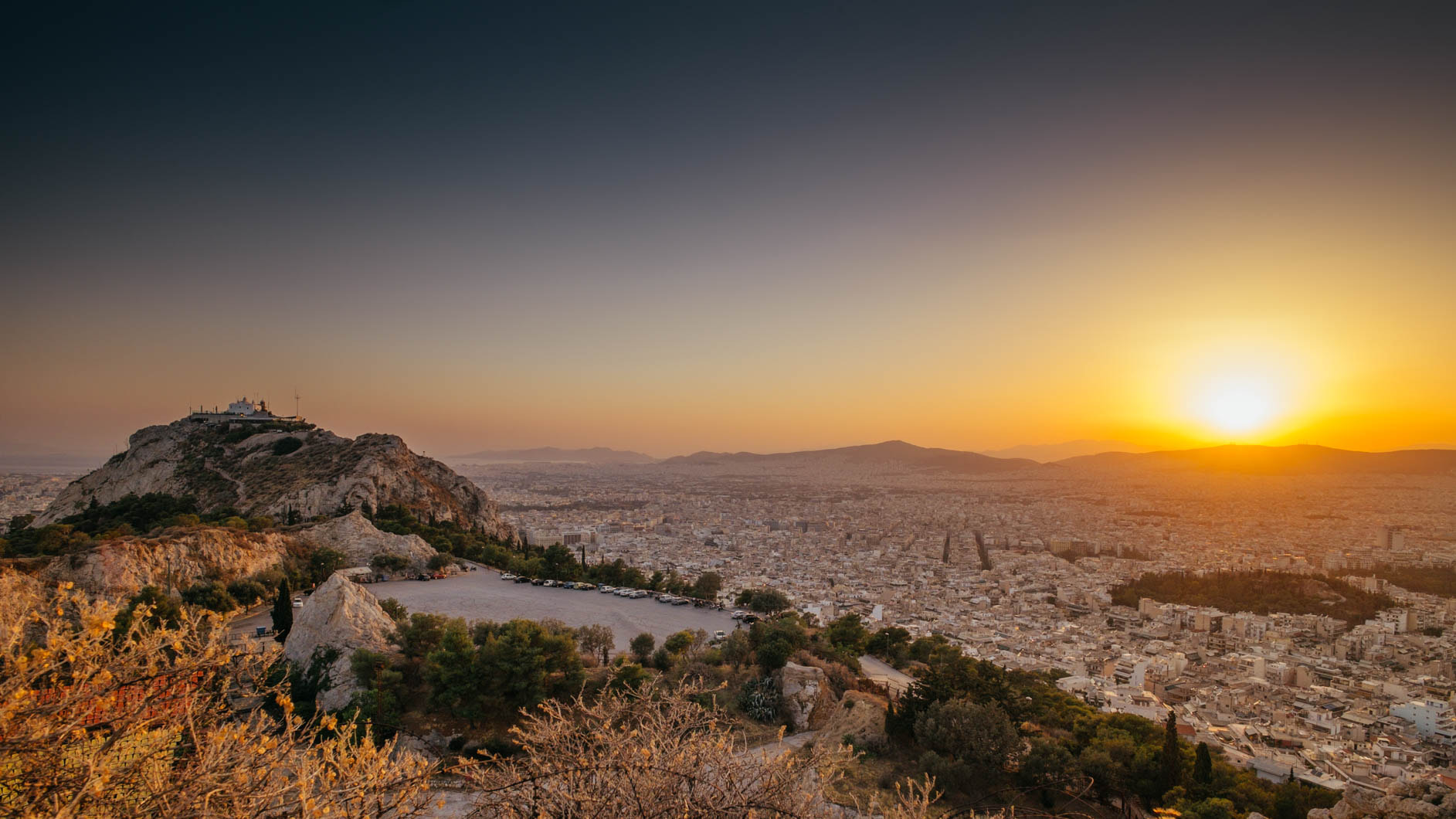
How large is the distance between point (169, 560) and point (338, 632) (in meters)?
9.20

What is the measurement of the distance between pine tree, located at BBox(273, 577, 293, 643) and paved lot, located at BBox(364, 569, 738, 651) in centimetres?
362

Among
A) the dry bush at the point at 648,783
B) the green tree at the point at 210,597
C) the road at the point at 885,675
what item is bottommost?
the road at the point at 885,675

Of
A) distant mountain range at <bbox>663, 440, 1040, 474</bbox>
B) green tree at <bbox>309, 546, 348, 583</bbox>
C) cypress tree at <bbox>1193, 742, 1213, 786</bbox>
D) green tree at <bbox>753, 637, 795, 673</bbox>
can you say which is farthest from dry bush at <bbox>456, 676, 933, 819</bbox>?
A: distant mountain range at <bbox>663, 440, 1040, 474</bbox>

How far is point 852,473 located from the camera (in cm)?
13600

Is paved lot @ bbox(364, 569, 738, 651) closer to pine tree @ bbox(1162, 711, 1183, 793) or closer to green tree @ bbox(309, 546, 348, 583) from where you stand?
green tree @ bbox(309, 546, 348, 583)

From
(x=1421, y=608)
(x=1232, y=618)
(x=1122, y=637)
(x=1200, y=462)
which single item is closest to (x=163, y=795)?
(x=1122, y=637)

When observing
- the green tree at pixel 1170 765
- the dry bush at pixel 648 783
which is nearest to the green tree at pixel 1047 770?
the green tree at pixel 1170 765

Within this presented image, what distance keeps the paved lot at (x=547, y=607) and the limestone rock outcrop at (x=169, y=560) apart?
4.25m

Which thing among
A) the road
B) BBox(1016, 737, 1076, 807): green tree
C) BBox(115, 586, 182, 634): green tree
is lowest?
the road

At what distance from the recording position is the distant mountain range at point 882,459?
128 metres

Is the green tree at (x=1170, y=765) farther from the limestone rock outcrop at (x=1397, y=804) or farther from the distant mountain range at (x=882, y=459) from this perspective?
the distant mountain range at (x=882, y=459)

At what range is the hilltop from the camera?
52.0 m

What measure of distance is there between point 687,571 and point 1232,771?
96.7 ft

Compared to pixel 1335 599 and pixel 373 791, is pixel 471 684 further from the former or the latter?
pixel 1335 599
